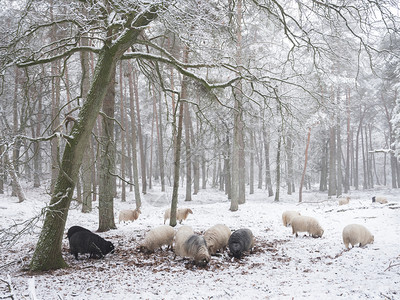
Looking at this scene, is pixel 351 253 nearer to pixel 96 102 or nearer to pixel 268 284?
pixel 268 284

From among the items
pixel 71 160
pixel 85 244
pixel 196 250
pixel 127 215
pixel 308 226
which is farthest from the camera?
pixel 127 215

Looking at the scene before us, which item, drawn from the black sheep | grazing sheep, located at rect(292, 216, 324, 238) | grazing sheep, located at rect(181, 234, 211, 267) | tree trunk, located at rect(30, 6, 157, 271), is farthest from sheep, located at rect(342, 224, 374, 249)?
tree trunk, located at rect(30, 6, 157, 271)

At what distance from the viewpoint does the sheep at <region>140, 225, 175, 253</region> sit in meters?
7.51

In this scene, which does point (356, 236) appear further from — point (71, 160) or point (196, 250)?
point (71, 160)

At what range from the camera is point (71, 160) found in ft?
19.1

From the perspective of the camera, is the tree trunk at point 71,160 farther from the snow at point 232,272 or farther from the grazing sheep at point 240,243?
the grazing sheep at point 240,243

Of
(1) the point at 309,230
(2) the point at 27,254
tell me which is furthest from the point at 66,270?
(1) the point at 309,230

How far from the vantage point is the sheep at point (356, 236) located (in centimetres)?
773

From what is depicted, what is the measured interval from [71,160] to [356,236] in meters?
7.71

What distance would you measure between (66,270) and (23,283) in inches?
39.7

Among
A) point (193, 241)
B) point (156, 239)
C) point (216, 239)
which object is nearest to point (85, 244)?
point (156, 239)

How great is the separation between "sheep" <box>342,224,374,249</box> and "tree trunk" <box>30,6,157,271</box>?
736cm

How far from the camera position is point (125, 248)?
307 inches

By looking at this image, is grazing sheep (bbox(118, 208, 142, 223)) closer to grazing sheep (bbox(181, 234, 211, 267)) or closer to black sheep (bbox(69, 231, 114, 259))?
black sheep (bbox(69, 231, 114, 259))
